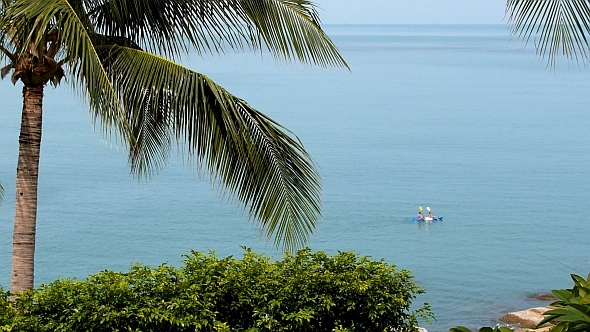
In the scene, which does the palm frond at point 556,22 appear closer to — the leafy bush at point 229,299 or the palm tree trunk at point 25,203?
A: the leafy bush at point 229,299

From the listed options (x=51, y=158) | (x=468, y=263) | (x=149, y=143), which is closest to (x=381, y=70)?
(x=51, y=158)

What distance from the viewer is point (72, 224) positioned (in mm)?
39219

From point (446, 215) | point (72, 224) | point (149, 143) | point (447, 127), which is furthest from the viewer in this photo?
point (447, 127)

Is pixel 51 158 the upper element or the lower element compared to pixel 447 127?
lower

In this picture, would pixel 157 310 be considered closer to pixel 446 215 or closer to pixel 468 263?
pixel 468 263

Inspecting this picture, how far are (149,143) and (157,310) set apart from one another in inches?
115

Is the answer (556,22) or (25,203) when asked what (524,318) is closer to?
(25,203)

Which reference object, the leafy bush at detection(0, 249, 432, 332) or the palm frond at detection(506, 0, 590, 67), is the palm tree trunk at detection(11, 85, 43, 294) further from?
the palm frond at detection(506, 0, 590, 67)

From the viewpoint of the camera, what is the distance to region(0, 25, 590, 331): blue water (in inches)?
1371

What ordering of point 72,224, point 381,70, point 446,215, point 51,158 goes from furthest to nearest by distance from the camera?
point 381,70 → point 51,158 → point 446,215 → point 72,224

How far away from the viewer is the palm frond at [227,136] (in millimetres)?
6664

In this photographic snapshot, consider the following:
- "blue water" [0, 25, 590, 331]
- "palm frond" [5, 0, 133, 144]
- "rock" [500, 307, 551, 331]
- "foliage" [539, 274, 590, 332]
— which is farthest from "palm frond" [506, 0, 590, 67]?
"blue water" [0, 25, 590, 331]

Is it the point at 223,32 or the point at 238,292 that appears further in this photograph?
the point at 223,32

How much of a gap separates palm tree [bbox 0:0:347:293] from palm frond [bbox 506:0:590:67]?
2.86 meters
